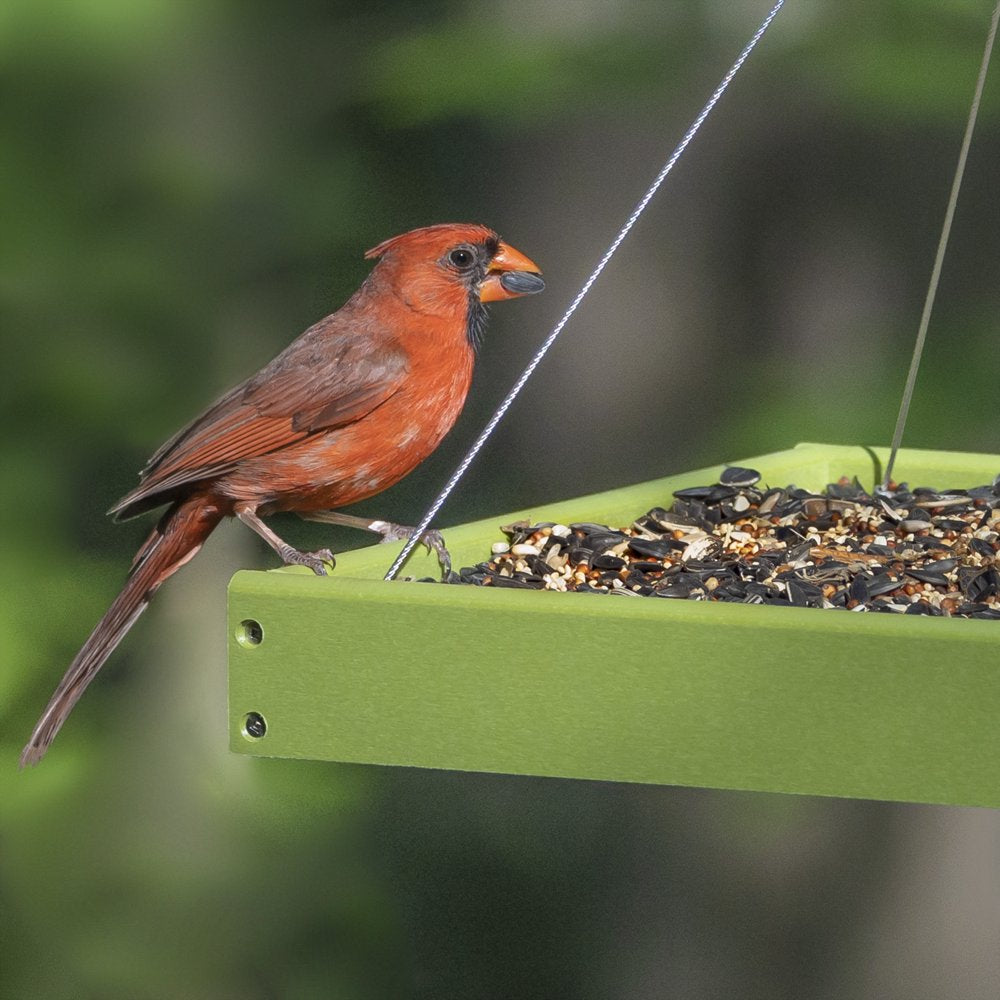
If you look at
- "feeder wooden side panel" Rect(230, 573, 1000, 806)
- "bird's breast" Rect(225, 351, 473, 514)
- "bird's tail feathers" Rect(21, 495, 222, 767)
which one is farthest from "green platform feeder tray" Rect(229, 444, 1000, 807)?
"bird's tail feathers" Rect(21, 495, 222, 767)

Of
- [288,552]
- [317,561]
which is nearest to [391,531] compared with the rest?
[288,552]

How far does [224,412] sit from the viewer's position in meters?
2.47

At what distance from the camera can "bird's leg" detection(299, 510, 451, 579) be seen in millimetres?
2275

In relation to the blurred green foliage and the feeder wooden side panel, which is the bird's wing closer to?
the feeder wooden side panel

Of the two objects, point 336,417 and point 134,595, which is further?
point 134,595

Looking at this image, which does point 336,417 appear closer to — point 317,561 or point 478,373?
point 317,561

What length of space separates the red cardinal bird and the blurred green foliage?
757 millimetres

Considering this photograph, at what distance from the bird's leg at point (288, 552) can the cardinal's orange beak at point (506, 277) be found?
50 cm

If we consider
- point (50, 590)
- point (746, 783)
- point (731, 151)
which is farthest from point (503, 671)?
point (731, 151)

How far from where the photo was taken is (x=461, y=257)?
261cm

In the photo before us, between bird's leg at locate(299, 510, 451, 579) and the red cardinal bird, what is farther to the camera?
the red cardinal bird

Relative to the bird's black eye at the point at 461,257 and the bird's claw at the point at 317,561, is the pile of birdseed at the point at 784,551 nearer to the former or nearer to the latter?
the bird's claw at the point at 317,561

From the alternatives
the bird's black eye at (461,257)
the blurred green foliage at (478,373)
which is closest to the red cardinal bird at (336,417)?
the bird's black eye at (461,257)

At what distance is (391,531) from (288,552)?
0.99ft
